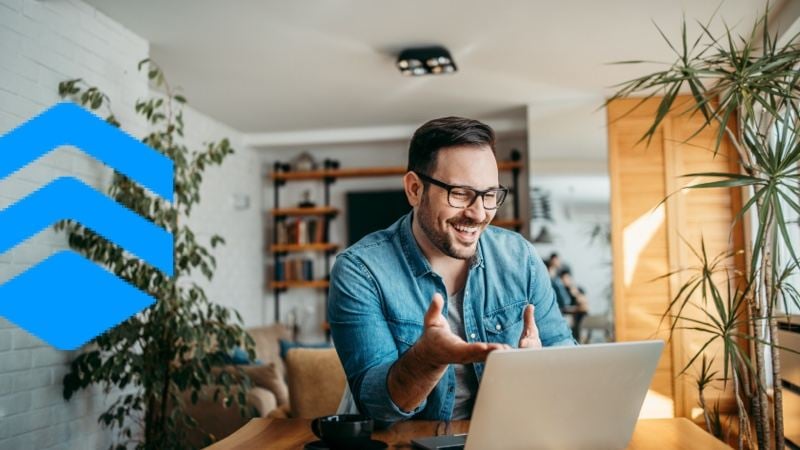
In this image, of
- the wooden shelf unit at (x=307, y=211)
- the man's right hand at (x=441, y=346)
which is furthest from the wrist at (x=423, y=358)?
the wooden shelf unit at (x=307, y=211)

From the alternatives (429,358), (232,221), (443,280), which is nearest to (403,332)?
(443,280)

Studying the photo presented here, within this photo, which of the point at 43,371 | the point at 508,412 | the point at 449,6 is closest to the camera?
the point at 508,412

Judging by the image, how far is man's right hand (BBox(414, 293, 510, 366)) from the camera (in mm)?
1128

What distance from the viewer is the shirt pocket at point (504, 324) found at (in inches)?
66.4

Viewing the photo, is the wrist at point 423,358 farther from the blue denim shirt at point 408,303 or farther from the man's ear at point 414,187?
the man's ear at point 414,187

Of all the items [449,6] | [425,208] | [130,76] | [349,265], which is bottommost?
[349,265]

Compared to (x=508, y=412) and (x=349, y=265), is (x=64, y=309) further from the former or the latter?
(x=508, y=412)

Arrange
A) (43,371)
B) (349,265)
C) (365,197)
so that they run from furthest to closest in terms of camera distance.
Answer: (365,197) < (43,371) < (349,265)

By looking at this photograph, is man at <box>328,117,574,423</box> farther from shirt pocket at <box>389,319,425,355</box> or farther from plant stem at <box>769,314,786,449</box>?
plant stem at <box>769,314,786,449</box>

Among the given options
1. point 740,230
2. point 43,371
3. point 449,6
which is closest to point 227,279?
point 43,371

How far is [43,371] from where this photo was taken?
9.91 ft

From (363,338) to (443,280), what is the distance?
30 cm

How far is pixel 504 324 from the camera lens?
170cm

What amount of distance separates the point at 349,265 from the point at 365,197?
205 inches
